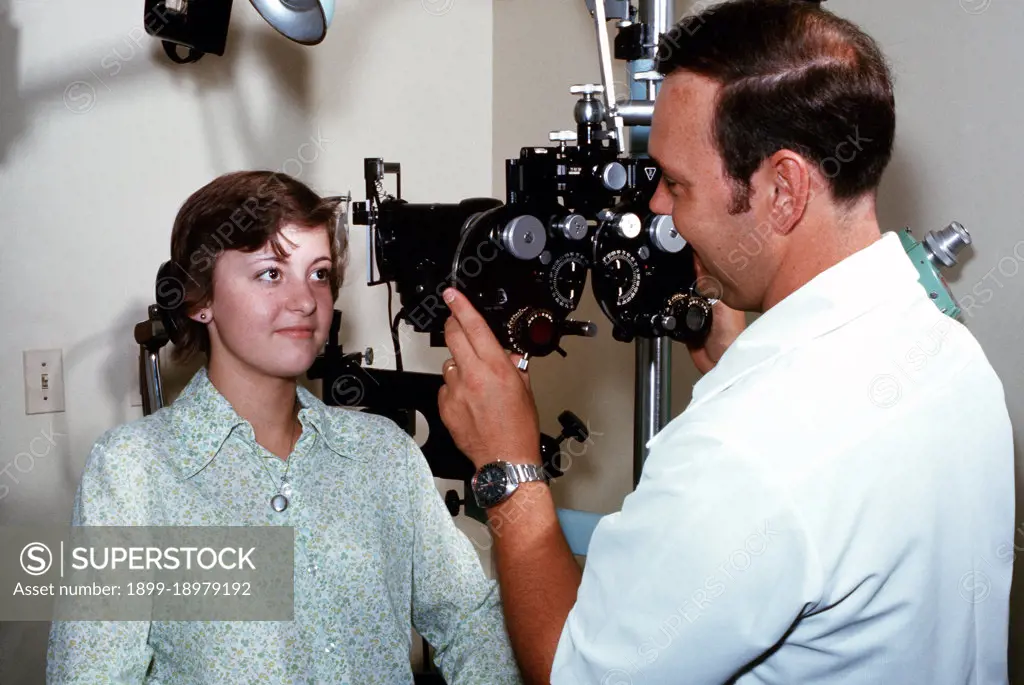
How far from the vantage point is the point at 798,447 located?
845mm

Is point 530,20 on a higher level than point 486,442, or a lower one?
higher

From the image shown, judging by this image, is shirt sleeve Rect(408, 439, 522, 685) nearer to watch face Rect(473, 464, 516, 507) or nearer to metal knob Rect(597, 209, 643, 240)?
watch face Rect(473, 464, 516, 507)

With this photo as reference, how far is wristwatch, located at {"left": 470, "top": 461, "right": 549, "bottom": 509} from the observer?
1.13 meters

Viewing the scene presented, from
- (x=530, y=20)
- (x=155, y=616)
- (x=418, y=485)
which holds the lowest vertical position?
(x=155, y=616)

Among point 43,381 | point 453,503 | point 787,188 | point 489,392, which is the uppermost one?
point 787,188

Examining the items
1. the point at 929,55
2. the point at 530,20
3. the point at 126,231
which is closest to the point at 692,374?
the point at 929,55

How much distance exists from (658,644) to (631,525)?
107 mm

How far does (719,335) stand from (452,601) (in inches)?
22.0

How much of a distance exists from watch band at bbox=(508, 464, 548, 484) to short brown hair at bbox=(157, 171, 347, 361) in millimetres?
509

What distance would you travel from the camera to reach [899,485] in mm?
867

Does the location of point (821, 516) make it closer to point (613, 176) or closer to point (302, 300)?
point (613, 176)

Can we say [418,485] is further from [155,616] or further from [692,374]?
[692,374]

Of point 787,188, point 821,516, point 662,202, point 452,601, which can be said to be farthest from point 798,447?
point 452,601

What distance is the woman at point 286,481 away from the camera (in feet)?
4.28
